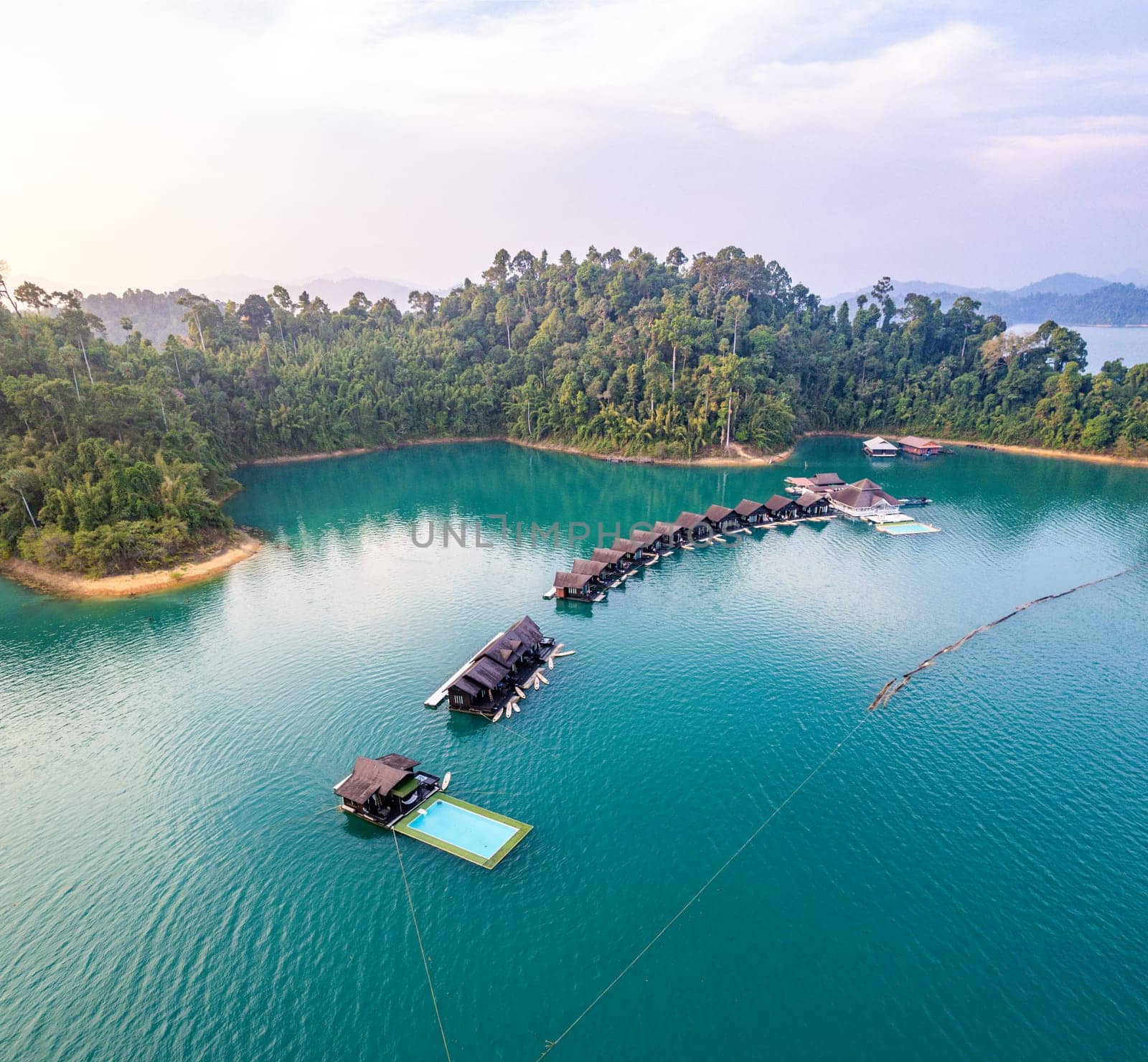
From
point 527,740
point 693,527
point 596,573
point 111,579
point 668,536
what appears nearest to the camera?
point 527,740

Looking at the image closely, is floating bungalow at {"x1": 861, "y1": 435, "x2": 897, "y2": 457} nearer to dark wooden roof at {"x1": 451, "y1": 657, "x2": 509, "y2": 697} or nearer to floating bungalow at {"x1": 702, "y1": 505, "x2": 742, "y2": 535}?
floating bungalow at {"x1": 702, "y1": 505, "x2": 742, "y2": 535}

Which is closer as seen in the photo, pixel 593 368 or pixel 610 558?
pixel 610 558

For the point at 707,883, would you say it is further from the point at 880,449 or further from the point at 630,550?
the point at 880,449

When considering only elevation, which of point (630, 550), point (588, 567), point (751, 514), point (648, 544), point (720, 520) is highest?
point (751, 514)

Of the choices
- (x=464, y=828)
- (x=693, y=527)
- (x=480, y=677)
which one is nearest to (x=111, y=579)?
(x=480, y=677)

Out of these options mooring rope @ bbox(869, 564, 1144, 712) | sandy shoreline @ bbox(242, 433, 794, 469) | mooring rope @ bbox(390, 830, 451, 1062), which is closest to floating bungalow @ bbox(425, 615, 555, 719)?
mooring rope @ bbox(390, 830, 451, 1062)

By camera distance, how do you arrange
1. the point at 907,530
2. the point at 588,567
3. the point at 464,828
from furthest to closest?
the point at 907,530, the point at 588,567, the point at 464,828

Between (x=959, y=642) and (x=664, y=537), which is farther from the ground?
(x=664, y=537)
